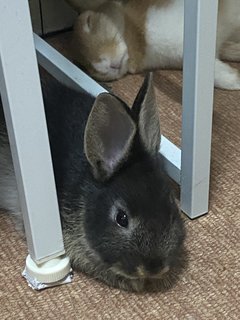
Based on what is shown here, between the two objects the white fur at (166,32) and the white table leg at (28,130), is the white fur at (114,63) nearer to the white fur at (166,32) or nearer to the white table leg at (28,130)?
the white fur at (166,32)

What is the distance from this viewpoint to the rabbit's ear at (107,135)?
106 centimetres

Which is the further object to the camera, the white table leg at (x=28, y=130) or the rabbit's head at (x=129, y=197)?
the rabbit's head at (x=129, y=197)

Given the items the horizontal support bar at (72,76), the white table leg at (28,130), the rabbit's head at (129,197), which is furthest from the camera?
the horizontal support bar at (72,76)

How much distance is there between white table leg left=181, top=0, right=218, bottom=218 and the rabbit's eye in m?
0.21

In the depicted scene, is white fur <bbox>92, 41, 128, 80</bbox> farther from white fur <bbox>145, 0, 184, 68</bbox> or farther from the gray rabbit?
the gray rabbit

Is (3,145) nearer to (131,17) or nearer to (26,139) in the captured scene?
(26,139)

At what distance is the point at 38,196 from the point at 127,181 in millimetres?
145

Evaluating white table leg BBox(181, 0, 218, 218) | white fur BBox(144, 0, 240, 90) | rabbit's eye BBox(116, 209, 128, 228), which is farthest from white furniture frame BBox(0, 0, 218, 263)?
white fur BBox(144, 0, 240, 90)

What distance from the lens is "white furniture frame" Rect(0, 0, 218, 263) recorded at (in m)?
0.94

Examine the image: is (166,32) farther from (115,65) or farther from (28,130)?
(28,130)

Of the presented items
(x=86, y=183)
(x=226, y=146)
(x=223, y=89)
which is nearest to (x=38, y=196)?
(x=86, y=183)

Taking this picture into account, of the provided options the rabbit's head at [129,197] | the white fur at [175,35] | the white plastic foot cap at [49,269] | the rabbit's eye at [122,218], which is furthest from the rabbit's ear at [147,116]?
the white fur at [175,35]

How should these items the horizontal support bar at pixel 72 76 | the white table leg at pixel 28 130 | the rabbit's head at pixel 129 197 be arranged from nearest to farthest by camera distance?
the white table leg at pixel 28 130, the rabbit's head at pixel 129 197, the horizontal support bar at pixel 72 76

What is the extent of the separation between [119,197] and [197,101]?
22 cm
